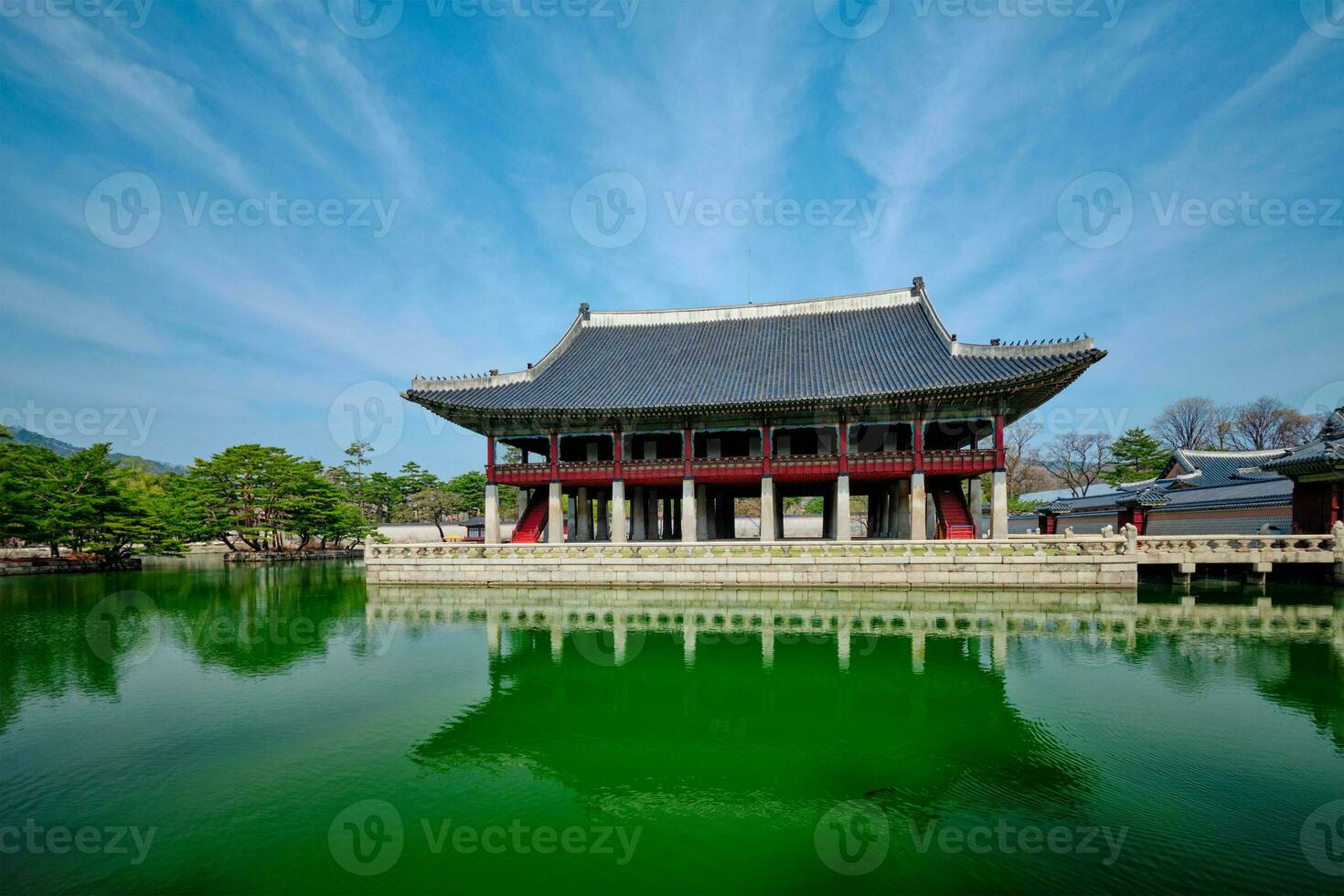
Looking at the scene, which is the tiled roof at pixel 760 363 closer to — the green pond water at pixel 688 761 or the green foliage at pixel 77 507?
the green pond water at pixel 688 761

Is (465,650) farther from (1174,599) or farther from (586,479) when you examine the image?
(1174,599)

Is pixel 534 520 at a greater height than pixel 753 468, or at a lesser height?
lesser

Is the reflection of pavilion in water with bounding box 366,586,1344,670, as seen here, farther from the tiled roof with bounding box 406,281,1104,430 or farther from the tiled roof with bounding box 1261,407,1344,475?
the tiled roof with bounding box 406,281,1104,430

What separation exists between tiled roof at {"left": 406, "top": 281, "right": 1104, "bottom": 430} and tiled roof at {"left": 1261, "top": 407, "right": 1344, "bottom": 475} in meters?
7.66

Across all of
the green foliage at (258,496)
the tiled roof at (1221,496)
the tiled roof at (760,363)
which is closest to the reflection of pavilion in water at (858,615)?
the tiled roof at (760,363)

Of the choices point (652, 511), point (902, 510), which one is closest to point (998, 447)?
point (902, 510)

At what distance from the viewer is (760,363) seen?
26688 millimetres

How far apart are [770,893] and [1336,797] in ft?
20.2

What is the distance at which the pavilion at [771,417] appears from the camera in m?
22.0

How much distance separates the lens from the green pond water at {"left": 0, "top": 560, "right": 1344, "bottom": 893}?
4824mm

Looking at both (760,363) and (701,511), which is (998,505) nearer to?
(760,363)

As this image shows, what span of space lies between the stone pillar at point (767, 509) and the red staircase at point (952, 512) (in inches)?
271

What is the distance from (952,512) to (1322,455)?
11186 mm

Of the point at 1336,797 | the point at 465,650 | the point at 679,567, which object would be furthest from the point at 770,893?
the point at 679,567
